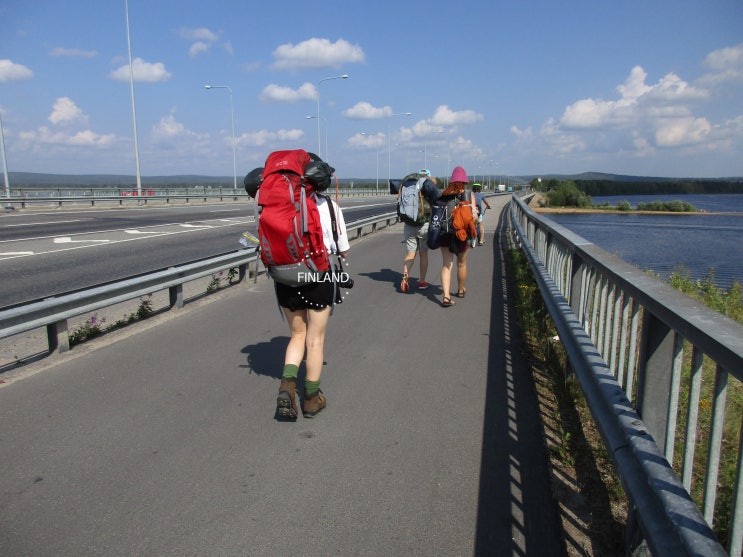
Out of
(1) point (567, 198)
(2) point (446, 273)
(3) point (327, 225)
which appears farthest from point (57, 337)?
(1) point (567, 198)

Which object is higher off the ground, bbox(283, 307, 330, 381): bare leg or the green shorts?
the green shorts

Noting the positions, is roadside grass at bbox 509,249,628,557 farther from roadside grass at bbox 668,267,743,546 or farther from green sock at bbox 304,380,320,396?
green sock at bbox 304,380,320,396

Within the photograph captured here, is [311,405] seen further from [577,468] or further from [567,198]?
[567,198]

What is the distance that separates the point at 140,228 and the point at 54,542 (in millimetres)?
19877

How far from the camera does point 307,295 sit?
14.5ft

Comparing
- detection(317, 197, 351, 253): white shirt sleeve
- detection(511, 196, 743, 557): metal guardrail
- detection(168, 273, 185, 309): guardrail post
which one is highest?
detection(317, 197, 351, 253): white shirt sleeve

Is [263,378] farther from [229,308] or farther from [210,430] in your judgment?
[229,308]

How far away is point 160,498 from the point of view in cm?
334

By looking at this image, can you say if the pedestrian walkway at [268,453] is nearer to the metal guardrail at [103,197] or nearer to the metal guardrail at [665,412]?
the metal guardrail at [665,412]

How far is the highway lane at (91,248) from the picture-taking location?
10953mm

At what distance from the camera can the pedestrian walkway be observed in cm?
302

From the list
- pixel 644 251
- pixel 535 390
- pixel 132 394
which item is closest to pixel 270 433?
pixel 132 394

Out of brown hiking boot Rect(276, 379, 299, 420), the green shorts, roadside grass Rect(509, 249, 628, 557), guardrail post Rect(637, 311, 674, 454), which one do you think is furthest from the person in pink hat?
guardrail post Rect(637, 311, 674, 454)

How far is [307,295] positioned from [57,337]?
10.0 ft
